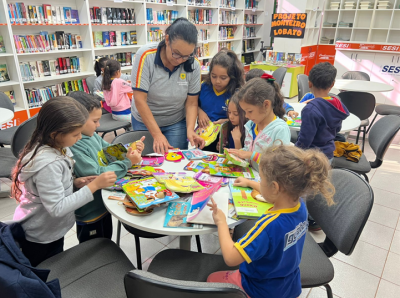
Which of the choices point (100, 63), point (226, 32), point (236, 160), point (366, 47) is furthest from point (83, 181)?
point (366, 47)

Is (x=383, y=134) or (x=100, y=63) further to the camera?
(x=100, y=63)

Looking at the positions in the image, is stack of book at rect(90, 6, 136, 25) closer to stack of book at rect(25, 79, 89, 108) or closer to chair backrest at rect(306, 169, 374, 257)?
stack of book at rect(25, 79, 89, 108)

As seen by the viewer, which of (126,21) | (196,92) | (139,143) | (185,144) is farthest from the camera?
(126,21)

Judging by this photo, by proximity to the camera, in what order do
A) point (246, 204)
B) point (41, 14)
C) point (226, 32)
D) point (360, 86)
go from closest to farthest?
point (246, 204), point (41, 14), point (360, 86), point (226, 32)

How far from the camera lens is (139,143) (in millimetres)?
1692

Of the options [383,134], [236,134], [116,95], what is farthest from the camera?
[116,95]

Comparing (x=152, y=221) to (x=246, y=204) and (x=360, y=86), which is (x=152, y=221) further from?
(x=360, y=86)

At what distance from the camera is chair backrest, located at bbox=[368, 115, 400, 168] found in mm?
2383

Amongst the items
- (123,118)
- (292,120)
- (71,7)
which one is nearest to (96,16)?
(71,7)

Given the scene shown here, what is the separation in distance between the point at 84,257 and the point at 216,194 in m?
0.71

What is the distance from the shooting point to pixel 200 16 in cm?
636

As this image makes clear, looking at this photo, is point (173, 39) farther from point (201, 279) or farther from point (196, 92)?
point (201, 279)

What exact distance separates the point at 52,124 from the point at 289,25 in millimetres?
5703

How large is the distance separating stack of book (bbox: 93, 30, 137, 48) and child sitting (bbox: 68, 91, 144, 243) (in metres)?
3.61
